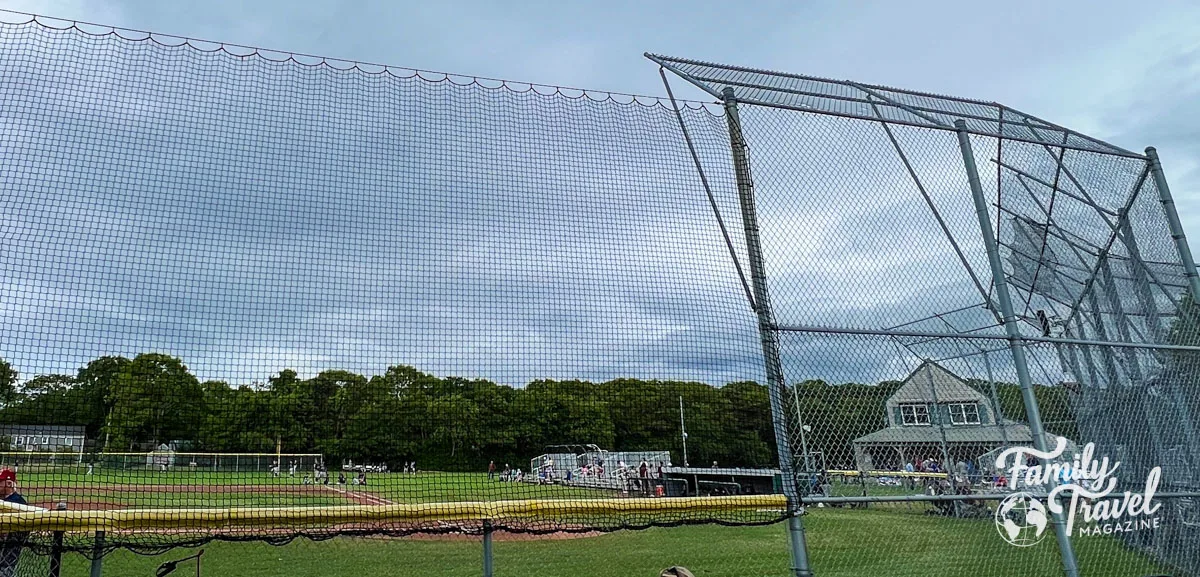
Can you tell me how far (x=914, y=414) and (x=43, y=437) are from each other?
16.6 feet

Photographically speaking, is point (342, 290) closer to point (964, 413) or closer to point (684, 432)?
point (684, 432)

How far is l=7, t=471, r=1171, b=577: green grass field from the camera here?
4.36 meters

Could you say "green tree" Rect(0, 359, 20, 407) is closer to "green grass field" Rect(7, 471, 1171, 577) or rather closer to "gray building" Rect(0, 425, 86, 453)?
"gray building" Rect(0, 425, 86, 453)

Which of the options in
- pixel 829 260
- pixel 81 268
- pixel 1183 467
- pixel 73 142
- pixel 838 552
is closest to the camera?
pixel 81 268

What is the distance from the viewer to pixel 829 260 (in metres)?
4.27

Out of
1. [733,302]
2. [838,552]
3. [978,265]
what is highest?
[978,265]

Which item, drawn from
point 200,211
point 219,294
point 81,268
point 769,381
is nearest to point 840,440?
point 769,381

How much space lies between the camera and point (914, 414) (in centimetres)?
437

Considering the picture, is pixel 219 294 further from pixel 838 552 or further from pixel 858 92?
pixel 838 552

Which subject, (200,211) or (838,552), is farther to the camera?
(838,552)

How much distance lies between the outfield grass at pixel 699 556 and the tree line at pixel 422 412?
1233 millimetres

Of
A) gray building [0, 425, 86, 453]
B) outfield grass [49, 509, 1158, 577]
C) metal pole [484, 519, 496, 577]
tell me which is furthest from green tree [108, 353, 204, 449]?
outfield grass [49, 509, 1158, 577]

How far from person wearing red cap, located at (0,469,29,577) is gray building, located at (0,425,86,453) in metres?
Result: 0.44

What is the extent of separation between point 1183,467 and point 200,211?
6.77 metres
